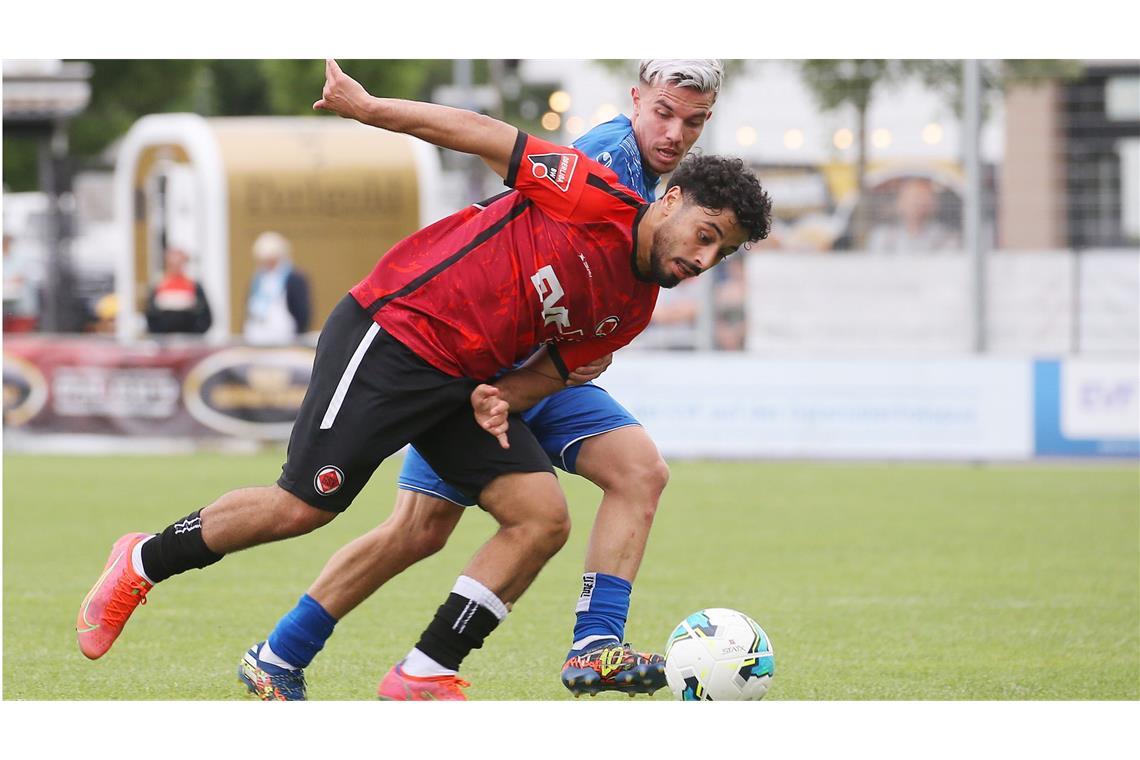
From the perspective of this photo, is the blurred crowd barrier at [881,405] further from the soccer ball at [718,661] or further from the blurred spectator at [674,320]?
the soccer ball at [718,661]

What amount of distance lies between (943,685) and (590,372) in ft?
5.84

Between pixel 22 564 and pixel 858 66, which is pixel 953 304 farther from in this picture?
pixel 22 564

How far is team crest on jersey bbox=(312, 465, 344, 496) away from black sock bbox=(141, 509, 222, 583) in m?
0.46

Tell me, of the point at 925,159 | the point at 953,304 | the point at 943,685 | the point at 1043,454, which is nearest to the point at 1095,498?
the point at 1043,454

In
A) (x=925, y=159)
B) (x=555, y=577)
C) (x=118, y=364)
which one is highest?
(x=925, y=159)

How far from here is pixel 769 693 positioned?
230 inches

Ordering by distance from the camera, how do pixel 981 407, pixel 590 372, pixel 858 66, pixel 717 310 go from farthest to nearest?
pixel 858 66, pixel 717 310, pixel 981 407, pixel 590 372

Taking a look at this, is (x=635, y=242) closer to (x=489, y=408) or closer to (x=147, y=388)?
(x=489, y=408)

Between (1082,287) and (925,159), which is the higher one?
(925,159)

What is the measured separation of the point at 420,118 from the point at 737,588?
443 cm

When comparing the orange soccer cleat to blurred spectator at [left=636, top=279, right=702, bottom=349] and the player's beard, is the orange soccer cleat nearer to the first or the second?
the player's beard

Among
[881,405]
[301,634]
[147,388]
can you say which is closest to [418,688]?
[301,634]

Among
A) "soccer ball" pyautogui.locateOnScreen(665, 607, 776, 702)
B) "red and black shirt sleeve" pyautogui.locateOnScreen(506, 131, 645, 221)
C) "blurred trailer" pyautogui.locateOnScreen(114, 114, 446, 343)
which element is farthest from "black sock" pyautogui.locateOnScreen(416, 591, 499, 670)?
"blurred trailer" pyautogui.locateOnScreen(114, 114, 446, 343)

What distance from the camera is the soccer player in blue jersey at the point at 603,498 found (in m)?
5.69
